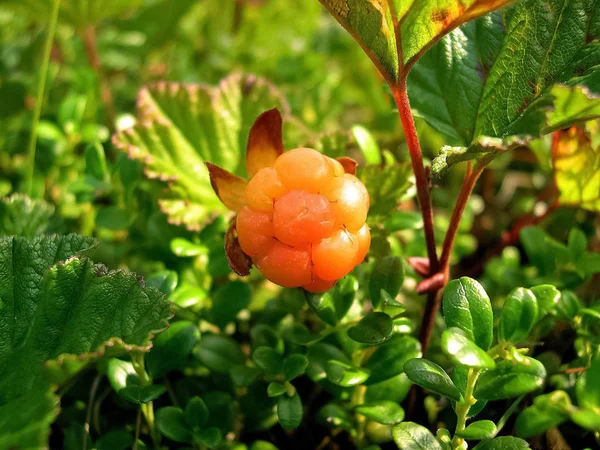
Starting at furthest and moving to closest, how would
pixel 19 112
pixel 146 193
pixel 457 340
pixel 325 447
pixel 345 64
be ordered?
pixel 345 64 → pixel 19 112 → pixel 146 193 → pixel 325 447 → pixel 457 340

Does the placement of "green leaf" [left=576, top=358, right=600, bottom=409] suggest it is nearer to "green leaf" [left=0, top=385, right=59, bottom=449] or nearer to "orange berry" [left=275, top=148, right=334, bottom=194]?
"orange berry" [left=275, top=148, right=334, bottom=194]

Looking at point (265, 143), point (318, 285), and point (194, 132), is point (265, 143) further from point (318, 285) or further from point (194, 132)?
point (194, 132)

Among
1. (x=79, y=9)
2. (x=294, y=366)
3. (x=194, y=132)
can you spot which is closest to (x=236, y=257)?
(x=294, y=366)

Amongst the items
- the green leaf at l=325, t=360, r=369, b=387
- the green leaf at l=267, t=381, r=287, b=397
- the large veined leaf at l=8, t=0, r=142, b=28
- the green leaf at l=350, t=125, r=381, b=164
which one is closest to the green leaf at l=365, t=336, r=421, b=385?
the green leaf at l=325, t=360, r=369, b=387

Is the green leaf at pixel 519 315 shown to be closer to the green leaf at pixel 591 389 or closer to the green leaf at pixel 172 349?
the green leaf at pixel 591 389

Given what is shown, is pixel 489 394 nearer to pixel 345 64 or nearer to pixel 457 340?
pixel 457 340

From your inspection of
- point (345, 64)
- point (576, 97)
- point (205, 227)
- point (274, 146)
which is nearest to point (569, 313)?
point (576, 97)

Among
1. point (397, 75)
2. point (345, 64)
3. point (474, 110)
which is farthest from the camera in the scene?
point (345, 64)
